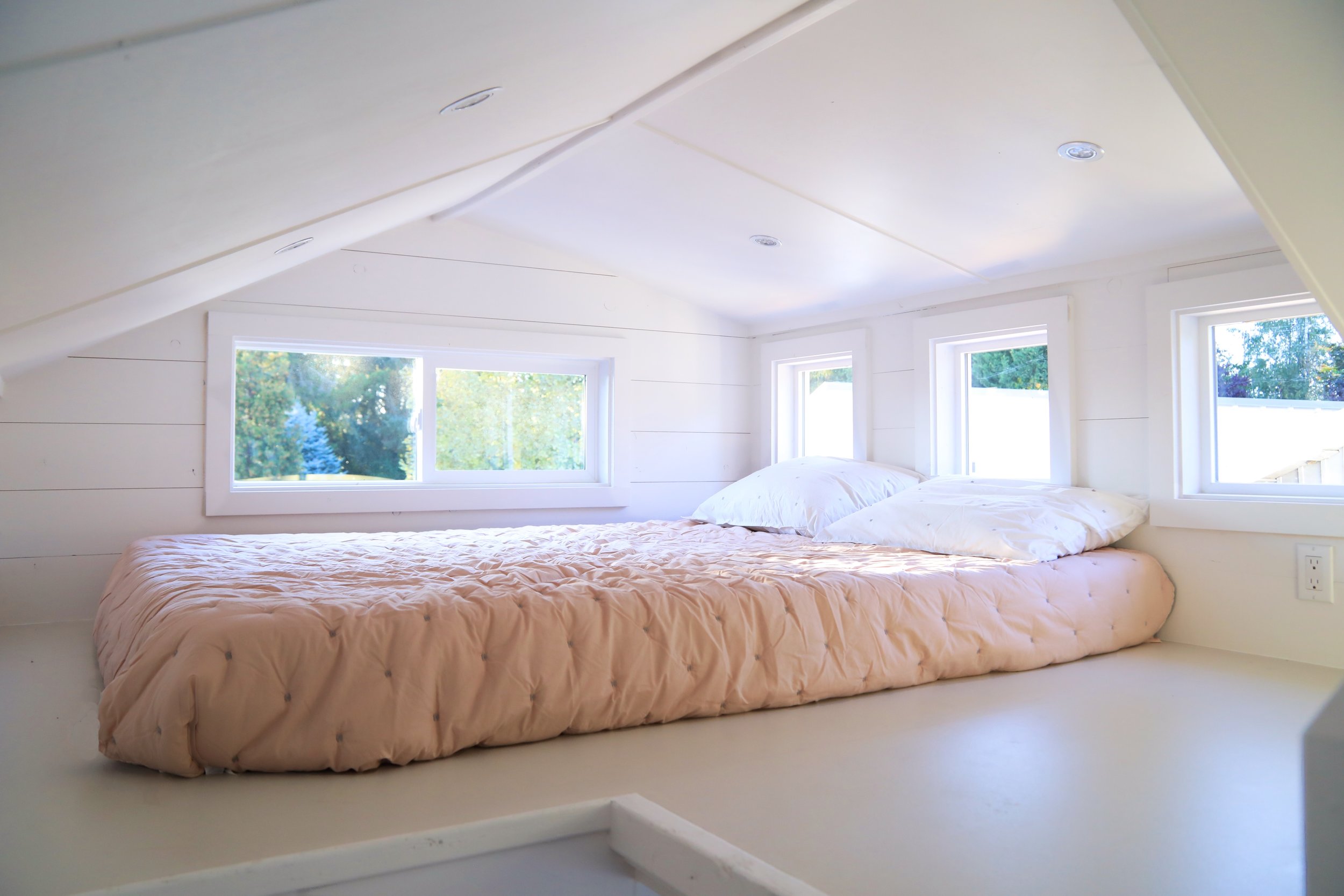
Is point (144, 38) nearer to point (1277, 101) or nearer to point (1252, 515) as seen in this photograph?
point (1277, 101)

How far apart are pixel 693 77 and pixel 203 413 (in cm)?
261

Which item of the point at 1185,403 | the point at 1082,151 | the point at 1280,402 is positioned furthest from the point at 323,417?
the point at 1280,402

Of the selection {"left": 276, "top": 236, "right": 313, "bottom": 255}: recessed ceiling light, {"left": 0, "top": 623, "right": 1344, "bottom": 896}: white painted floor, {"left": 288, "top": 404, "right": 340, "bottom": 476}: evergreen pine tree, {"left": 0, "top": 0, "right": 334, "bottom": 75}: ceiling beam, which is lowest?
{"left": 0, "top": 623, "right": 1344, "bottom": 896}: white painted floor

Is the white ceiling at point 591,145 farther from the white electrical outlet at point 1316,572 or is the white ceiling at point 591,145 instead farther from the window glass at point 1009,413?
the white electrical outlet at point 1316,572

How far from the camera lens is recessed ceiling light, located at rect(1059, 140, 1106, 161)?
2.48 meters

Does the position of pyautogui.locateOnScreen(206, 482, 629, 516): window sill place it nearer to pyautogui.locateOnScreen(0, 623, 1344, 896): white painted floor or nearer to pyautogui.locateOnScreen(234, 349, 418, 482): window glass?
pyautogui.locateOnScreen(234, 349, 418, 482): window glass

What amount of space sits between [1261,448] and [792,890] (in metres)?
2.66

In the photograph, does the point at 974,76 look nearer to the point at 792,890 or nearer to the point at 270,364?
the point at 792,890

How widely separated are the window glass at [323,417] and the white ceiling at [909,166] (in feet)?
3.24

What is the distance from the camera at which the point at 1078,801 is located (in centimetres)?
160

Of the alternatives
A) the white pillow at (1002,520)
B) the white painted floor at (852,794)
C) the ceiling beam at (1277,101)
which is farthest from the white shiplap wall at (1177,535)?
the ceiling beam at (1277,101)

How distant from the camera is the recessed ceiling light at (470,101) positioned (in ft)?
5.80

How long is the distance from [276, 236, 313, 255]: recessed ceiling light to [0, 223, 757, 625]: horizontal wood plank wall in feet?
2.76

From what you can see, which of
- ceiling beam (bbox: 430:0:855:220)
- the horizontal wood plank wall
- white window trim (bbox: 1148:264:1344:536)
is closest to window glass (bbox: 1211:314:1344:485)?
white window trim (bbox: 1148:264:1344:536)
